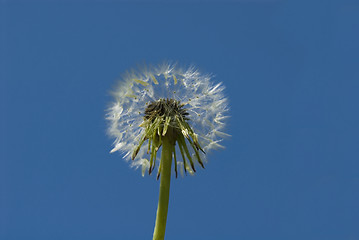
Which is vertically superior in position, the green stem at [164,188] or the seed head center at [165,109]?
the seed head center at [165,109]

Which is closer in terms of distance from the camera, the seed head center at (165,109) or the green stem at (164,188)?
the green stem at (164,188)

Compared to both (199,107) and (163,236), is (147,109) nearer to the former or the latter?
(199,107)

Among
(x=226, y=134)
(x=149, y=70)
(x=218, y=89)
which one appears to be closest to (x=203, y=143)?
(x=226, y=134)

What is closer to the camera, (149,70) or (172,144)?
(172,144)

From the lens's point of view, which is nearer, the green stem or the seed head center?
the green stem

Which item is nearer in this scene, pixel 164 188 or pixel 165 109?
pixel 164 188

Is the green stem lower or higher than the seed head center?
lower

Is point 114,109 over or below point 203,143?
over

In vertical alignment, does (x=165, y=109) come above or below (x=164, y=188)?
above
